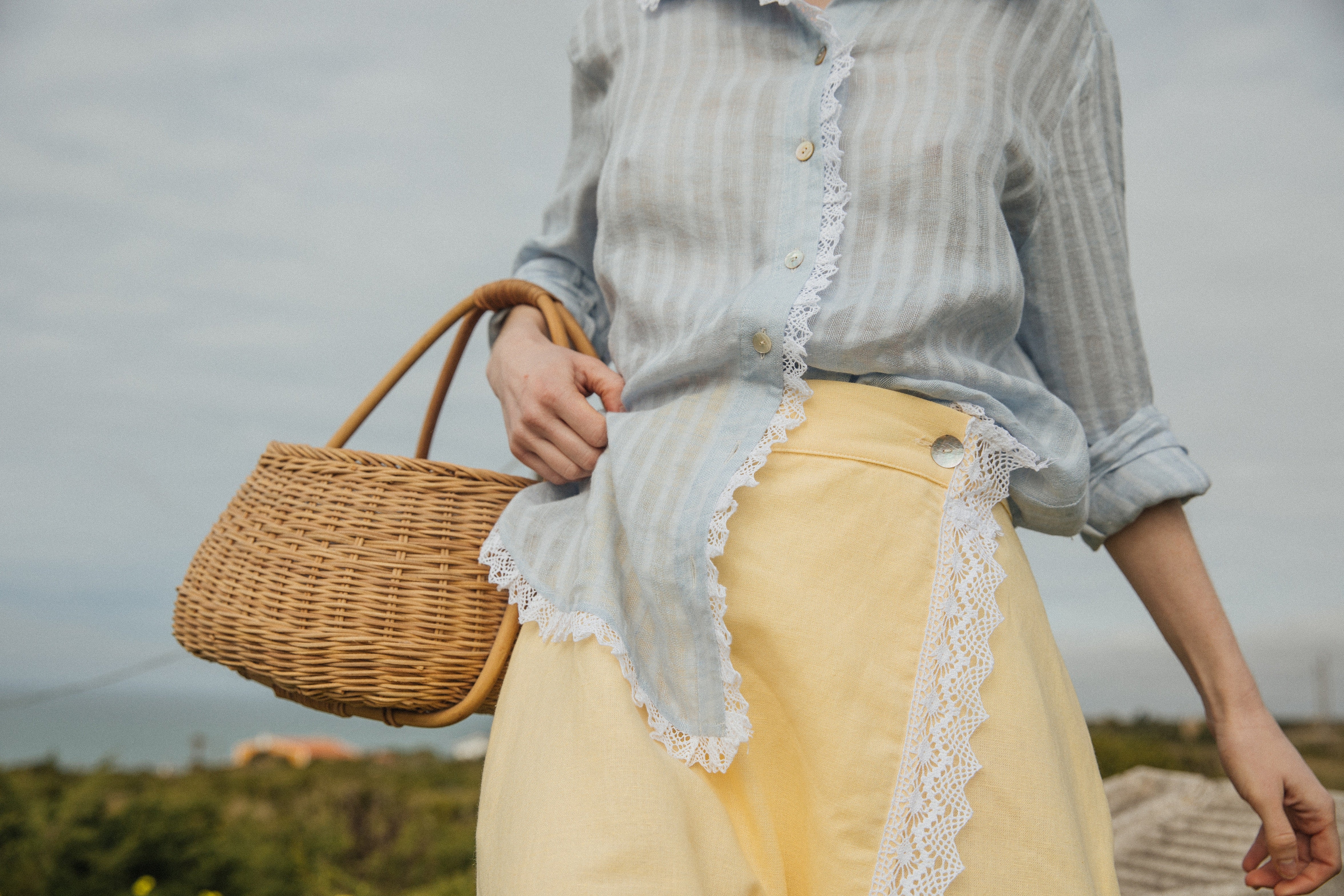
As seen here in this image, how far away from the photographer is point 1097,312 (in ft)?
3.27

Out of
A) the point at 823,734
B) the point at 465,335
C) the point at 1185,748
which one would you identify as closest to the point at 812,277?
the point at 823,734

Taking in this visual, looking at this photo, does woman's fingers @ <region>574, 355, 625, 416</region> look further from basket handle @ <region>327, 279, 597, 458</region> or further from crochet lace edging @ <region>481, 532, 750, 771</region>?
crochet lace edging @ <region>481, 532, 750, 771</region>

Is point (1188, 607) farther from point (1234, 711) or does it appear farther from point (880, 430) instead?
point (880, 430)

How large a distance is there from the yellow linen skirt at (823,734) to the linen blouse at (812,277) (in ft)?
0.08

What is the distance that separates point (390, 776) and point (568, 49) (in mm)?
4687

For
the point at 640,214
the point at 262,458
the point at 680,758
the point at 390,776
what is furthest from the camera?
the point at 390,776

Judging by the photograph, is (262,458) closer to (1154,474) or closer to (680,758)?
(680,758)

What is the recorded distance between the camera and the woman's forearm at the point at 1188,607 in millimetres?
948

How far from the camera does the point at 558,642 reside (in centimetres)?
77

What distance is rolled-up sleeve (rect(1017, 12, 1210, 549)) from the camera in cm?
97

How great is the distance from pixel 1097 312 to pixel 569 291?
62 centimetres

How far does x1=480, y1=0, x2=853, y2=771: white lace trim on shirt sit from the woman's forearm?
0.46m

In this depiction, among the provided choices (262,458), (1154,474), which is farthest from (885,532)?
(262,458)

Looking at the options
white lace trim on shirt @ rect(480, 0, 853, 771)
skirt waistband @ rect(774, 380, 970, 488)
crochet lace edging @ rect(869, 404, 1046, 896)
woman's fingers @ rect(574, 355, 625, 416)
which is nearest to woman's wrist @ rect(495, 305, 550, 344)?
woman's fingers @ rect(574, 355, 625, 416)
